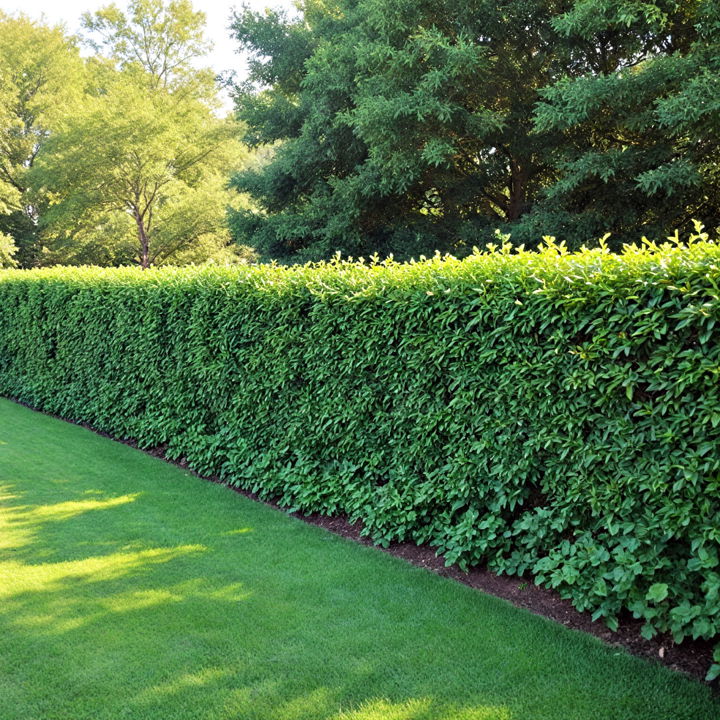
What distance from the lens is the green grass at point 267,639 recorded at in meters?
3.05

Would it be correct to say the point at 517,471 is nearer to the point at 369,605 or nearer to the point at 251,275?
the point at 369,605

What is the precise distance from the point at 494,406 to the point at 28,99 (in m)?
37.2

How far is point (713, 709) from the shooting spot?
300cm

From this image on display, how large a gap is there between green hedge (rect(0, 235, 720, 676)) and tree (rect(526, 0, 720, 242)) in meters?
6.99


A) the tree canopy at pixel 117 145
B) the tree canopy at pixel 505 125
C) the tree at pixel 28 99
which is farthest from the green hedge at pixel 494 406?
the tree at pixel 28 99

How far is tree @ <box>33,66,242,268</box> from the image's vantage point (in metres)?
25.2

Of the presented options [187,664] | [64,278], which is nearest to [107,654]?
[187,664]

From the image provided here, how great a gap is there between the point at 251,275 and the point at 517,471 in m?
3.68

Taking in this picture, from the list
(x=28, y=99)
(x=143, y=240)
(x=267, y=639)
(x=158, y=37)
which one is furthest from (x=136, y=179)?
(x=267, y=639)

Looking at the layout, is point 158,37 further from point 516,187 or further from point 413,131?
point 516,187

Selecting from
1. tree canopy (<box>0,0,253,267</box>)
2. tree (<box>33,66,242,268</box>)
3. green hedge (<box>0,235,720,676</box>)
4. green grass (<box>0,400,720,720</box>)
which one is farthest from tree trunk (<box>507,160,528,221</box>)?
tree (<box>33,66,242,268</box>)

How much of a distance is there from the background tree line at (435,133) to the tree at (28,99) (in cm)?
348

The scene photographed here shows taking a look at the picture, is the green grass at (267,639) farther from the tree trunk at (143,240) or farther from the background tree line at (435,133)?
the tree trunk at (143,240)

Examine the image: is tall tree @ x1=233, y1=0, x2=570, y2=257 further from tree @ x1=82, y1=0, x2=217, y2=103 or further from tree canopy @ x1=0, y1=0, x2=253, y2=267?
tree @ x1=82, y1=0, x2=217, y2=103
